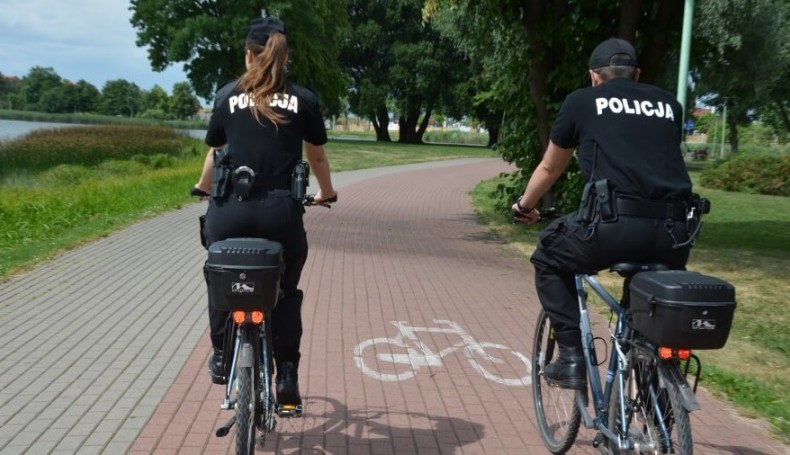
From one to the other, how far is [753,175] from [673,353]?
25024mm

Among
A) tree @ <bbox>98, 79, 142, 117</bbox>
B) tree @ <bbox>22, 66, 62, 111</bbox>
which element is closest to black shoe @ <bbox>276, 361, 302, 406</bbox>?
tree @ <bbox>22, 66, 62, 111</bbox>

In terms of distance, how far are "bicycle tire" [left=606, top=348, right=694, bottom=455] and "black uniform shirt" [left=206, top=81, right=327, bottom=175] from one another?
166 cm

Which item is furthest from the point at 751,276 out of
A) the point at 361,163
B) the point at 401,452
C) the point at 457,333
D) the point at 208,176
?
the point at 361,163

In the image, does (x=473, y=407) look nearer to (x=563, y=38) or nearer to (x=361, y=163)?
(x=563, y=38)

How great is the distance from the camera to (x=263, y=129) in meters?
3.48

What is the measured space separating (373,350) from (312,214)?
30.1 ft

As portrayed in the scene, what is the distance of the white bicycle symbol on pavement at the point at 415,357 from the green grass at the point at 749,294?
1277 mm

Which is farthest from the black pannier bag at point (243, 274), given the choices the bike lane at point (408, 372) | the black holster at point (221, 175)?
the bike lane at point (408, 372)

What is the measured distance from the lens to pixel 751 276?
962cm

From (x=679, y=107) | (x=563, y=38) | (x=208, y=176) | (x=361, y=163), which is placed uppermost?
(x=563, y=38)

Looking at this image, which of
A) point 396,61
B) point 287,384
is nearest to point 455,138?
point 396,61

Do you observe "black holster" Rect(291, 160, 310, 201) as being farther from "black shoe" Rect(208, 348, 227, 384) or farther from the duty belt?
the duty belt

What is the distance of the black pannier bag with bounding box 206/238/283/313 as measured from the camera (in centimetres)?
320

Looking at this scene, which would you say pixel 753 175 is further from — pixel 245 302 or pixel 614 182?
pixel 245 302
